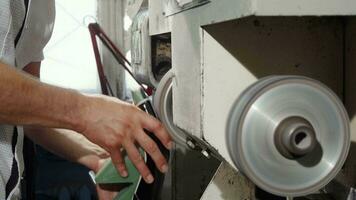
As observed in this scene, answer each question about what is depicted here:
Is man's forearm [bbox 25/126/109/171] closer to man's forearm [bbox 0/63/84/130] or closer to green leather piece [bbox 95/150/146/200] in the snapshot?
green leather piece [bbox 95/150/146/200]

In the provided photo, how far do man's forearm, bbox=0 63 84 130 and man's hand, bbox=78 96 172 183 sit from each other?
23mm

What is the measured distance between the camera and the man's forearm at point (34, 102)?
649 millimetres

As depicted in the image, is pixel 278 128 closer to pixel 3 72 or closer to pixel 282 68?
pixel 282 68

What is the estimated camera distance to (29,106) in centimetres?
67

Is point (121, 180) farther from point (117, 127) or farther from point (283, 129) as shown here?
point (283, 129)

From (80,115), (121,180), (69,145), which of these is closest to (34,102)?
(80,115)

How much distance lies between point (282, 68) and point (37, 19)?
2.18ft

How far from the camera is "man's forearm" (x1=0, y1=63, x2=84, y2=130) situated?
65cm

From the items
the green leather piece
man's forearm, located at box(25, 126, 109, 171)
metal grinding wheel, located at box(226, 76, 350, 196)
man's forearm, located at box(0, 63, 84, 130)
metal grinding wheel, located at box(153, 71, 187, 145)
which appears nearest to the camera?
metal grinding wheel, located at box(226, 76, 350, 196)

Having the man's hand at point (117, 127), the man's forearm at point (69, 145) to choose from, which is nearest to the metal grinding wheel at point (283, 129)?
the man's hand at point (117, 127)

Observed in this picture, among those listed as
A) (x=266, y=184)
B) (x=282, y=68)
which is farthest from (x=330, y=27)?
(x=266, y=184)

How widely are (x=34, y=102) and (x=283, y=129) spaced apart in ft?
1.37

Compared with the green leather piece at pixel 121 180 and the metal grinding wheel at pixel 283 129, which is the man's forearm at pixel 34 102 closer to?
the green leather piece at pixel 121 180

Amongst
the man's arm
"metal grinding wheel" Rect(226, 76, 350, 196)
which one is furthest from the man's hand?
"metal grinding wheel" Rect(226, 76, 350, 196)
